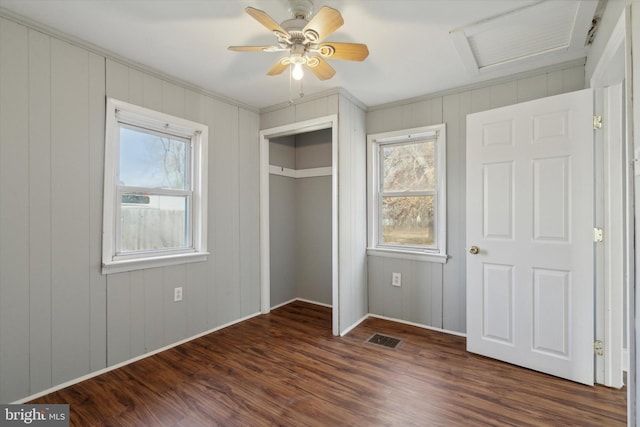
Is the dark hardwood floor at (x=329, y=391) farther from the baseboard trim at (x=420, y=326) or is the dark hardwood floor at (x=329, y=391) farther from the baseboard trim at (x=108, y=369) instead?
the baseboard trim at (x=420, y=326)

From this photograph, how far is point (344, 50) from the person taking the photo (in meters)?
1.78

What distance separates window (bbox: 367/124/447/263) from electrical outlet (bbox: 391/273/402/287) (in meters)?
0.23

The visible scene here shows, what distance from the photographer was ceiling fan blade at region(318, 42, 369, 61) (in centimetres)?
173

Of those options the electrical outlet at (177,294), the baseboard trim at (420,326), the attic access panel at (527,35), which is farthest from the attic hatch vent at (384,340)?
the attic access panel at (527,35)

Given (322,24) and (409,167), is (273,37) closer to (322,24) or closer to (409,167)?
(322,24)

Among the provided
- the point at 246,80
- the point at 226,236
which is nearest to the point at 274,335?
the point at 226,236

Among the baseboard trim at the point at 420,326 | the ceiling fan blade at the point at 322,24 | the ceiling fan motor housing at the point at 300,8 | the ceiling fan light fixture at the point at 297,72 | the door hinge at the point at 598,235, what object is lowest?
the baseboard trim at the point at 420,326

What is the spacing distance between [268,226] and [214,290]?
969 millimetres

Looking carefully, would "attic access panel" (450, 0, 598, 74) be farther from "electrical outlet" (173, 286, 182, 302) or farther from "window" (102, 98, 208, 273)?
"electrical outlet" (173, 286, 182, 302)

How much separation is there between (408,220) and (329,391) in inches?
77.7

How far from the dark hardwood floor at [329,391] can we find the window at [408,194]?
1.04 metres

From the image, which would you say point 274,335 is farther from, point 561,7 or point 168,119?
point 561,7

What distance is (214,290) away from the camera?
3.04m

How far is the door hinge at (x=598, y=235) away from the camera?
203cm
